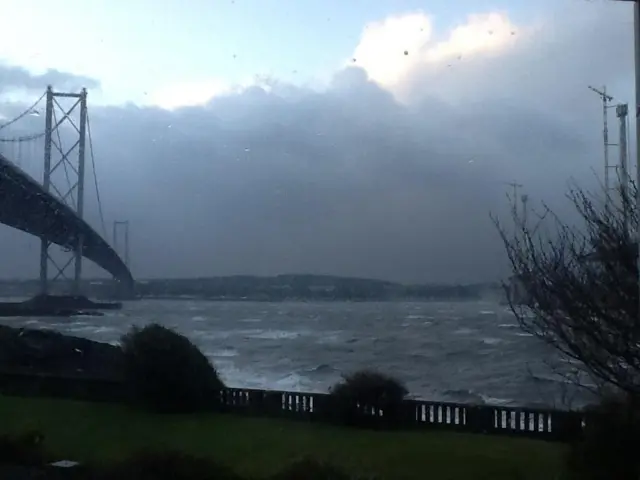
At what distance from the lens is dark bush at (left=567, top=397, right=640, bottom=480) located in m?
6.27

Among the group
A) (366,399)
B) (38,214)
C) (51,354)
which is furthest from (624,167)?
(38,214)

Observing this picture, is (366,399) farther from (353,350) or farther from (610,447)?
(353,350)

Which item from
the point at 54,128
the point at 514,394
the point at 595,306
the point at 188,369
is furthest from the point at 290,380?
the point at 595,306

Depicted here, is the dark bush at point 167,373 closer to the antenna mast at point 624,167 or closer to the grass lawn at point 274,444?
the grass lawn at point 274,444

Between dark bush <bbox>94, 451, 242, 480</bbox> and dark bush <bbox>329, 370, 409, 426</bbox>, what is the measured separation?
13.9 ft

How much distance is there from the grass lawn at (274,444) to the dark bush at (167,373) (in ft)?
1.24

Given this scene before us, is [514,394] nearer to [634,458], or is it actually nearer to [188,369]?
[188,369]

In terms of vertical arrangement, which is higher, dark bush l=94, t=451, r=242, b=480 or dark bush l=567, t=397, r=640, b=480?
dark bush l=567, t=397, r=640, b=480

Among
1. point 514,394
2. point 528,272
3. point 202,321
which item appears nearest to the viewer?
point 528,272

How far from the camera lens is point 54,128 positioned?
97.5 ft

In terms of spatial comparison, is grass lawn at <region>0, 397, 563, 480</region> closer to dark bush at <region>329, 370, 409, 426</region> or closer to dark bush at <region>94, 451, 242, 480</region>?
dark bush at <region>94, 451, 242, 480</region>

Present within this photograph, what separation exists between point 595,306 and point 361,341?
3123 centimetres

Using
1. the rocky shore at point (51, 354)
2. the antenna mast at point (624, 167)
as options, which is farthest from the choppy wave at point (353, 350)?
the antenna mast at point (624, 167)

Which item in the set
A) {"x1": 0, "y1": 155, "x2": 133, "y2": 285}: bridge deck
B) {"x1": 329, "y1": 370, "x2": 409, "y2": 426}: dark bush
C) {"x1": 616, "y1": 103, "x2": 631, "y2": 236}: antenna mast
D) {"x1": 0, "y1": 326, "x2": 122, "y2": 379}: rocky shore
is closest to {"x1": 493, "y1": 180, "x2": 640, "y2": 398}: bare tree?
{"x1": 616, "y1": 103, "x2": 631, "y2": 236}: antenna mast
